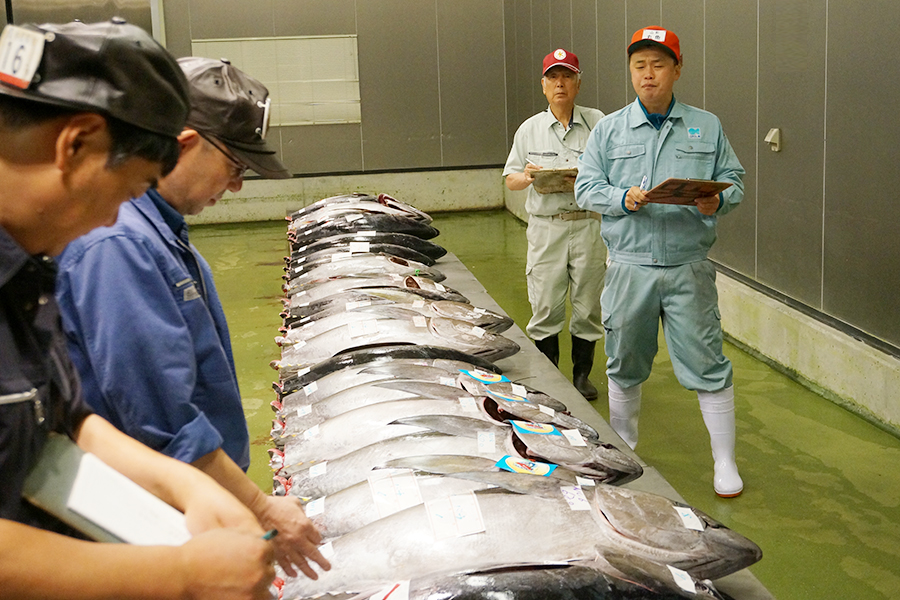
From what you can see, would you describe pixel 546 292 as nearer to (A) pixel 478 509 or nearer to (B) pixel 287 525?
(A) pixel 478 509

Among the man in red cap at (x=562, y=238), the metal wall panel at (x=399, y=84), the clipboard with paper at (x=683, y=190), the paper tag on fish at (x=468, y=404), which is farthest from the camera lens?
the metal wall panel at (x=399, y=84)

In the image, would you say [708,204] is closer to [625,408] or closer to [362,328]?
[625,408]

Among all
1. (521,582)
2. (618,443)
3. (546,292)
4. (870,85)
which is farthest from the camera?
(546,292)

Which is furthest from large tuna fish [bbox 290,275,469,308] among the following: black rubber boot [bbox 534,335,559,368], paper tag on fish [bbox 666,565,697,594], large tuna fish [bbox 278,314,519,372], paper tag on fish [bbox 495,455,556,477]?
paper tag on fish [bbox 666,565,697,594]

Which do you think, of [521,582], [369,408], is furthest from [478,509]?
[369,408]

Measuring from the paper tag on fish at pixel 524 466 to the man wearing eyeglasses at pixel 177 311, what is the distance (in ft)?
2.81

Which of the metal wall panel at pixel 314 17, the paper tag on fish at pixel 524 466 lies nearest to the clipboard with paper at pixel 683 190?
the paper tag on fish at pixel 524 466

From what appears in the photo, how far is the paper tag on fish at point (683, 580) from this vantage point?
2.00m

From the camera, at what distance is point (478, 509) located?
85.9 inches

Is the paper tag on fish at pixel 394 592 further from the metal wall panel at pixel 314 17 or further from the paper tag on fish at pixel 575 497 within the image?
the metal wall panel at pixel 314 17

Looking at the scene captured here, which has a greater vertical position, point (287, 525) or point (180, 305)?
point (180, 305)

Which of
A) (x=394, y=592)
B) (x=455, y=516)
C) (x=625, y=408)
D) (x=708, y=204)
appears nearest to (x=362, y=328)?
(x=625, y=408)

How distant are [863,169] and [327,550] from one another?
12.5 feet

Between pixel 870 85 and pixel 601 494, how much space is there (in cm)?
333
